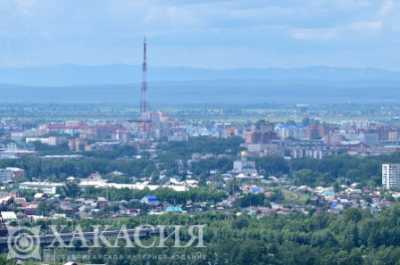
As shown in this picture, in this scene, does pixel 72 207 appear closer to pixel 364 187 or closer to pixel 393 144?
pixel 364 187

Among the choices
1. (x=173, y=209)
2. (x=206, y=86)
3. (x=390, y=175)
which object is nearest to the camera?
(x=173, y=209)

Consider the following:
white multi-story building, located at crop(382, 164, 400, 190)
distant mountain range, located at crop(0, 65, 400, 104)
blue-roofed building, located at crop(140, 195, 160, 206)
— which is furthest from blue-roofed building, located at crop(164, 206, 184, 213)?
distant mountain range, located at crop(0, 65, 400, 104)

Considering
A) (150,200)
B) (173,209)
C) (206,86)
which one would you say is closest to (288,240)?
(173,209)

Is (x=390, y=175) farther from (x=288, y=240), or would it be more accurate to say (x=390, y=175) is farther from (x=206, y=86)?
(x=206, y=86)

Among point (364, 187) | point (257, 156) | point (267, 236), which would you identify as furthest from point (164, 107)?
point (267, 236)

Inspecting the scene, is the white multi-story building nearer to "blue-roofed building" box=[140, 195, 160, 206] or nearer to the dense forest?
"blue-roofed building" box=[140, 195, 160, 206]
